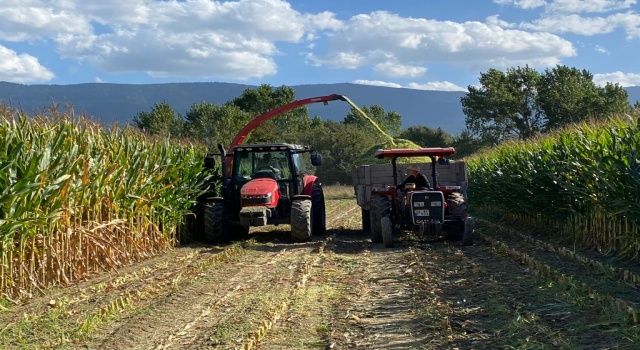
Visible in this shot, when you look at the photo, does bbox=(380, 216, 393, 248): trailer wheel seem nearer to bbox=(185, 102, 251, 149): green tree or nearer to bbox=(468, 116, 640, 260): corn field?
bbox=(468, 116, 640, 260): corn field

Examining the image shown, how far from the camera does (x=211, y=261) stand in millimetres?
10445

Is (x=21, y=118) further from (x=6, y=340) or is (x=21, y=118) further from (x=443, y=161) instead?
(x=443, y=161)

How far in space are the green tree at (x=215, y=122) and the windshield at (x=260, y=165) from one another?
2771 cm

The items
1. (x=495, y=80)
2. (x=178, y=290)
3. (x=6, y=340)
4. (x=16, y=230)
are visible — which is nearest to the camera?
(x=6, y=340)

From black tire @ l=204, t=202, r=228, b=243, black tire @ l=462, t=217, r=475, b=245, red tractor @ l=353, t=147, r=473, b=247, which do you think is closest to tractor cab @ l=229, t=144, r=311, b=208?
black tire @ l=204, t=202, r=228, b=243

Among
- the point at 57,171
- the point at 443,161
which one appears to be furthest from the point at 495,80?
the point at 57,171

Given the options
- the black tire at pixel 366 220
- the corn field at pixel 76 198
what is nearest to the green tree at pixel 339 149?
the black tire at pixel 366 220

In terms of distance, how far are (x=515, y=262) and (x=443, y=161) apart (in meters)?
5.20

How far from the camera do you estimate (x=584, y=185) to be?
11.1 m

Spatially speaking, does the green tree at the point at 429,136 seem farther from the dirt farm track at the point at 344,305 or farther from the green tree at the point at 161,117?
the dirt farm track at the point at 344,305

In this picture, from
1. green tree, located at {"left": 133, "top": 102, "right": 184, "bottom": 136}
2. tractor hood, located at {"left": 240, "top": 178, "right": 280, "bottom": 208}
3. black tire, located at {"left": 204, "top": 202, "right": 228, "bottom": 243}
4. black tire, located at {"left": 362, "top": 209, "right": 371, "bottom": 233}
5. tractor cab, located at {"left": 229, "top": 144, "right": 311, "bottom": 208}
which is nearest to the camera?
tractor hood, located at {"left": 240, "top": 178, "right": 280, "bottom": 208}

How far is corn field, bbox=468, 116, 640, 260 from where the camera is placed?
9.38m

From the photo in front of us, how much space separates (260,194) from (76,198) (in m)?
4.24

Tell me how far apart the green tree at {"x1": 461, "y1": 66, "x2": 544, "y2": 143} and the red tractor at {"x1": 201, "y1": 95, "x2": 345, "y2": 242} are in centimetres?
4031
